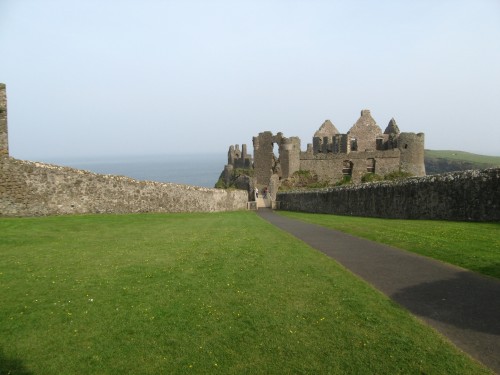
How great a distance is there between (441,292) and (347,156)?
40.9 metres

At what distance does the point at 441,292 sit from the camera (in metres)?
7.73

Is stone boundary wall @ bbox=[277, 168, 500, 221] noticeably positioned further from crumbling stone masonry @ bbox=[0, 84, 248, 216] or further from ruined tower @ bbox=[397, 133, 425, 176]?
ruined tower @ bbox=[397, 133, 425, 176]

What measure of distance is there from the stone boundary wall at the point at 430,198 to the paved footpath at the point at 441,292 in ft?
19.1

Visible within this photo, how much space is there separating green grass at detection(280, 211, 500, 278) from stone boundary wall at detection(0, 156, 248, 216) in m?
12.8

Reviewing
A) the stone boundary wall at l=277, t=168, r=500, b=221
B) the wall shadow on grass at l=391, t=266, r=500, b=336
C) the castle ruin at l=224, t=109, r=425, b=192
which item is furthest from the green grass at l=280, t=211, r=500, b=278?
the castle ruin at l=224, t=109, r=425, b=192

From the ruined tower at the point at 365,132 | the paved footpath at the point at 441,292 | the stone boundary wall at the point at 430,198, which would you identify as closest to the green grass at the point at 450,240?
the paved footpath at the point at 441,292

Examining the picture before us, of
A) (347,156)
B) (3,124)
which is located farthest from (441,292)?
(347,156)

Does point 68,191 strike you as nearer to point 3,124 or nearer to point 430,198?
point 3,124

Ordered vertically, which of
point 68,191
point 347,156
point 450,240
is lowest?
point 450,240

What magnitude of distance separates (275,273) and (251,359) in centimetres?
375

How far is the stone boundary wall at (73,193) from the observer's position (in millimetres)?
18812

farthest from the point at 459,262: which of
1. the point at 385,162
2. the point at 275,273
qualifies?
the point at 385,162

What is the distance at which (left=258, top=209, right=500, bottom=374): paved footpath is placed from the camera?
228 inches

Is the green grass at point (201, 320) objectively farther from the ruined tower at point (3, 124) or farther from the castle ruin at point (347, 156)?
the castle ruin at point (347, 156)
